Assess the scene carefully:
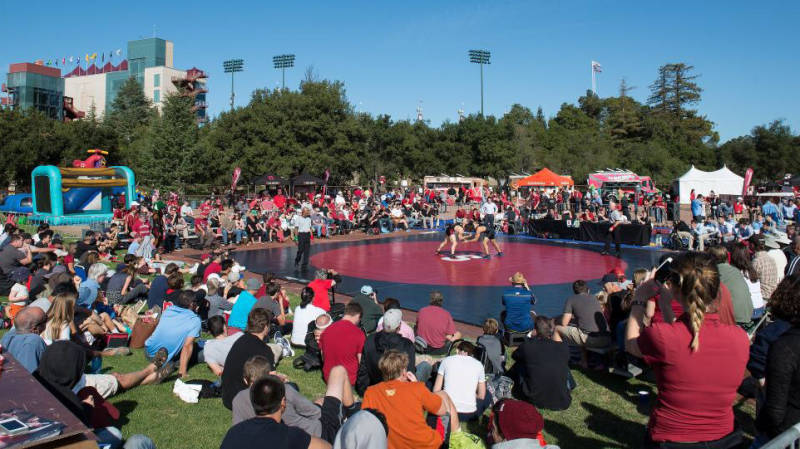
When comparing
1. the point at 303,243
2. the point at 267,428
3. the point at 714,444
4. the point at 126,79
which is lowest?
the point at 267,428

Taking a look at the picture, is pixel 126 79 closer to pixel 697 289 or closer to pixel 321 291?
pixel 321 291

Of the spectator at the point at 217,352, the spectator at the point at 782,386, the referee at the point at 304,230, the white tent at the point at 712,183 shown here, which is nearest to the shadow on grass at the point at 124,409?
the spectator at the point at 217,352

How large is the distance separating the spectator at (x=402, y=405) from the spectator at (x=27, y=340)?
3.36 metres

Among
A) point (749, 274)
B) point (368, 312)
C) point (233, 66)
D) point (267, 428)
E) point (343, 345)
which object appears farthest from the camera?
point (233, 66)

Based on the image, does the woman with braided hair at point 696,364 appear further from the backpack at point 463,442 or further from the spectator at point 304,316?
the spectator at point 304,316

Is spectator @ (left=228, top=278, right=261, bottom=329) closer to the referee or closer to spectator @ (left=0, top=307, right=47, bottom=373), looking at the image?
spectator @ (left=0, top=307, right=47, bottom=373)

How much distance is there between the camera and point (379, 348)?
618 centimetres

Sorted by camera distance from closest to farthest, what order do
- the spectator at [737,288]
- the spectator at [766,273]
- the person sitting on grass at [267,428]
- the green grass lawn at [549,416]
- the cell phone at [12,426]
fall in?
the cell phone at [12,426] < the person sitting on grass at [267,428] < the green grass lawn at [549,416] < the spectator at [737,288] < the spectator at [766,273]

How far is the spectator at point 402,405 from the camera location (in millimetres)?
4324

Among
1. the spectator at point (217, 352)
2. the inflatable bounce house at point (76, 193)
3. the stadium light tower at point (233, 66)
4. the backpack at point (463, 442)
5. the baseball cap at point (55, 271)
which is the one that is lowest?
the backpack at point (463, 442)

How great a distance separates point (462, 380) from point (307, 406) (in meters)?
1.56

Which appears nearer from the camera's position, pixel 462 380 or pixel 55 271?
pixel 462 380

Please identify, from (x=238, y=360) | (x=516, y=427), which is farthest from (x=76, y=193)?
(x=516, y=427)

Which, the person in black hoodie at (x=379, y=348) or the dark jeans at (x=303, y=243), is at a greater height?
the dark jeans at (x=303, y=243)
